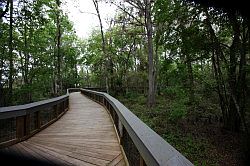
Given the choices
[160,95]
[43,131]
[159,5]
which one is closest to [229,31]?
[159,5]

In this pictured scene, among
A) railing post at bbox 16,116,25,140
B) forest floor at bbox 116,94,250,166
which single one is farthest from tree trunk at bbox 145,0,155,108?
railing post at bbox 16,116,25,140

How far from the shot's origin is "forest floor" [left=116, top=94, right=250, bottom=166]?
8.58 metres

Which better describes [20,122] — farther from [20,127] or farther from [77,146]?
[77,146]

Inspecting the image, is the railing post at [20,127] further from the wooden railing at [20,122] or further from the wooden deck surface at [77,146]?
the wooden deck surface at [77,146]

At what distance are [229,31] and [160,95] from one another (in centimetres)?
1570

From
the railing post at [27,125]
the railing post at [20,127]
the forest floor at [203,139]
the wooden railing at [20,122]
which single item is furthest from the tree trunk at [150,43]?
the railing post at [20,127]

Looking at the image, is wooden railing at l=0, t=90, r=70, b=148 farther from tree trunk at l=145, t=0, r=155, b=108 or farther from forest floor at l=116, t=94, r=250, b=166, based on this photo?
tree trunk at l=145, t=0, r=155, b=108

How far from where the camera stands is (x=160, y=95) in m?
25.5

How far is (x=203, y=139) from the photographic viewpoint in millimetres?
10258

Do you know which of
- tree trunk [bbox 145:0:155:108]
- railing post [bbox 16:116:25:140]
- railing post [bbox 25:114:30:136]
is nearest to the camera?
railing post [bbox 16:116:25:140]

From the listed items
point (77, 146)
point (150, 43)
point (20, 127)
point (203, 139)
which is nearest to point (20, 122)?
point (20, 127)

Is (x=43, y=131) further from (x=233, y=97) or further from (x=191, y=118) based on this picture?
(x=191, y=118)

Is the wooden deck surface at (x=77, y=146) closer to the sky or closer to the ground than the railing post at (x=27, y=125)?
closer to the ground

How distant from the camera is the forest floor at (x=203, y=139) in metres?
8.58
